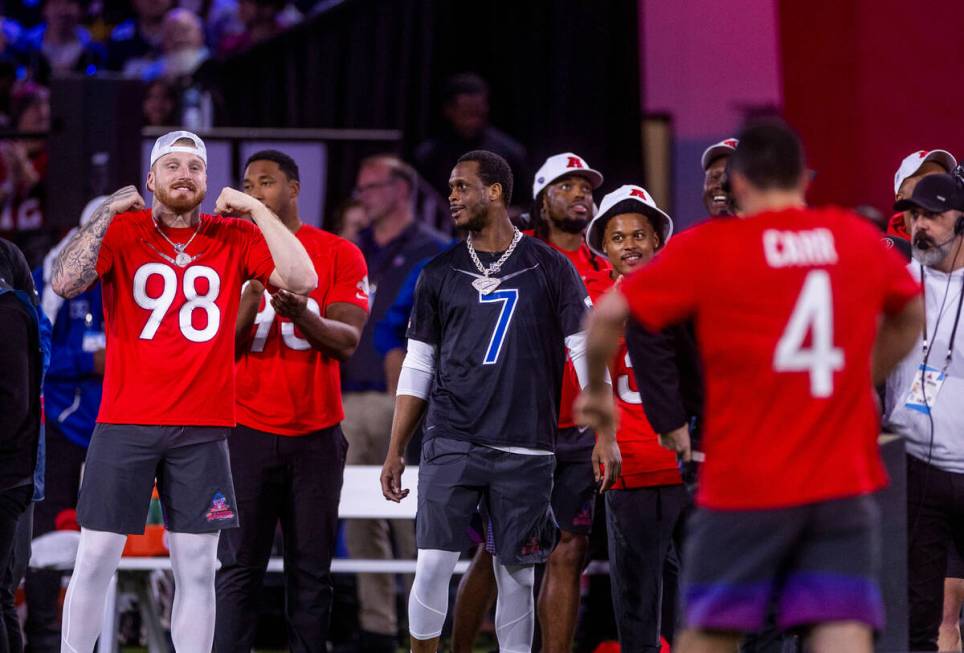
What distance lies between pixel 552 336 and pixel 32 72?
700 centimetres

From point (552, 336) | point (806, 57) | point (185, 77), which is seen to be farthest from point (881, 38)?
point (185, 77)

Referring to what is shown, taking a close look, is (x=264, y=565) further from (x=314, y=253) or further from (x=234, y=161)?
(x=234, y=161)

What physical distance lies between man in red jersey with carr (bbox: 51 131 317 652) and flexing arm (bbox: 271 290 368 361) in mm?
157

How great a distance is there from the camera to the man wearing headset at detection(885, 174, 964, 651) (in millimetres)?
5199

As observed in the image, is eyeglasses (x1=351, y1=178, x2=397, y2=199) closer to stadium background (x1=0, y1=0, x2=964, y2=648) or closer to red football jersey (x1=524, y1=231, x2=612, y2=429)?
stadium background (x1=0, y1=0, x2=964, y2=648)

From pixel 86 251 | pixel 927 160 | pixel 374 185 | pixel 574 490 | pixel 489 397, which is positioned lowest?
pixel 574 490

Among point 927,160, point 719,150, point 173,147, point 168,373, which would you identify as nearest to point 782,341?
point 168,373

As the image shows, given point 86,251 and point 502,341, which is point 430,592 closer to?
point 502,341

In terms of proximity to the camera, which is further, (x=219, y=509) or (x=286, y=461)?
(x=286, y=461)

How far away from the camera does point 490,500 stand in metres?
5.24

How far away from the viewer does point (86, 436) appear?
7.11m

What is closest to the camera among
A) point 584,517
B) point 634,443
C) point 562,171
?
point 634,443

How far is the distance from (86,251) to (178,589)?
1295 mm

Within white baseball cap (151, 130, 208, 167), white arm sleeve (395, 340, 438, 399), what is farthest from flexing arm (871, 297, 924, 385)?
white baseball cap (151, 130, 208, 167)
